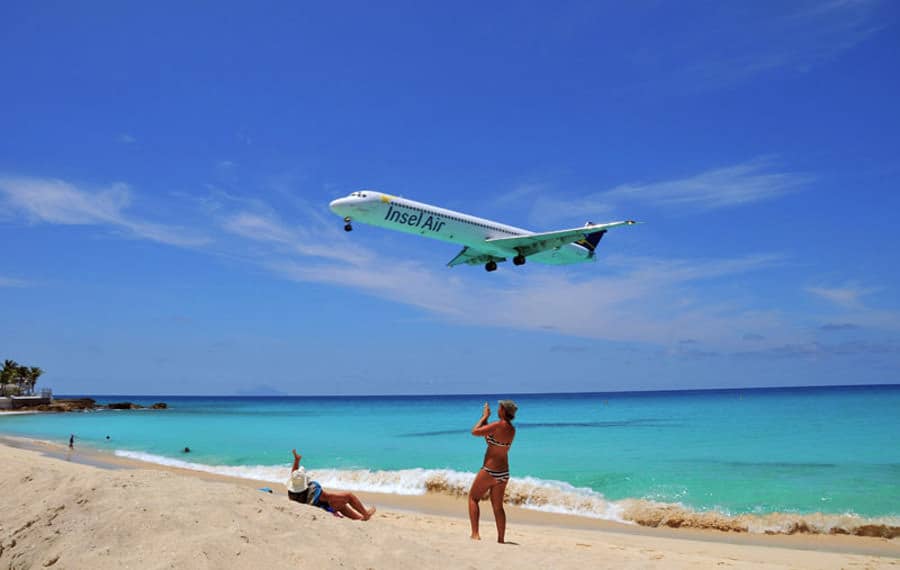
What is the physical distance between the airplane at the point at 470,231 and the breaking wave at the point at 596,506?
983 centimetres

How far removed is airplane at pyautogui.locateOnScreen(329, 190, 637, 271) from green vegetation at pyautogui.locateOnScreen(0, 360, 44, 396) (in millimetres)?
80858

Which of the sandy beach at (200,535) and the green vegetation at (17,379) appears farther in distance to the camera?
the green vegetation at (17,379)

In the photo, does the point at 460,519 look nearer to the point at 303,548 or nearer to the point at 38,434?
the point at 303,548

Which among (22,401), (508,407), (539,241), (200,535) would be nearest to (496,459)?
(508,407)

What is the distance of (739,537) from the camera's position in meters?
12.5

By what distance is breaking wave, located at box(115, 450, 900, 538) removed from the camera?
13195 mm

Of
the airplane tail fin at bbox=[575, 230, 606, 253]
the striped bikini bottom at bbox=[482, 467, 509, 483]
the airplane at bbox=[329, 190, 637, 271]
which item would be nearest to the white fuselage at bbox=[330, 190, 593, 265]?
the airplane at bbox=[329, 190, 637, 271]

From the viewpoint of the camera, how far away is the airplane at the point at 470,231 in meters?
26.0

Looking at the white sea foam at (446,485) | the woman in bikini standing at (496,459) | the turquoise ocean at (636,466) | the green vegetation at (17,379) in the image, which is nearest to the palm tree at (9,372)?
the green vegetation at (17,379)

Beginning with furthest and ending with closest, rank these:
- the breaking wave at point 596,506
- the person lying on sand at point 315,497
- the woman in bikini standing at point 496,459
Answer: the breaking wave at point 596,506, the person lying on sand at point 315,497, the woman in bikini standing at point 496,459

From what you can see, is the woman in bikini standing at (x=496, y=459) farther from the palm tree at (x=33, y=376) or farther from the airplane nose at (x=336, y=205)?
the palm tree at (x=33, y=376)

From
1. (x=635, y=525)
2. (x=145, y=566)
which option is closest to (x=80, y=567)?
(x=145, y=566)

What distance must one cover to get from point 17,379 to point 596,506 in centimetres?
10041

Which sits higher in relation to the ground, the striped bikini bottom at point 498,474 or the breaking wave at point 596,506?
the striped bikini bottom at point 498,474
